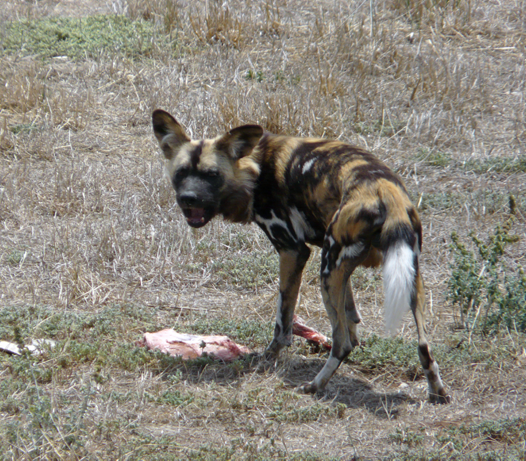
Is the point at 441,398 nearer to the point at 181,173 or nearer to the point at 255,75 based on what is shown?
the point at 181,173

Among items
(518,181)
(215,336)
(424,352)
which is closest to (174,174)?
(215,336)

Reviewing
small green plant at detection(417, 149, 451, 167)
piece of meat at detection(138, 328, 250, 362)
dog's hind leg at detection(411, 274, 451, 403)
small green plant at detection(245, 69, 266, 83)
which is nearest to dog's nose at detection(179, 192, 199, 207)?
piece of meat at detection(138, 328, 250, 362)

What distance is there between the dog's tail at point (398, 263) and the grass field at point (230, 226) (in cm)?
52

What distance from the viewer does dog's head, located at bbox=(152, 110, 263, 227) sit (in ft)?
11.8

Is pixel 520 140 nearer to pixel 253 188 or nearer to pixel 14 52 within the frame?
pixel 253 188

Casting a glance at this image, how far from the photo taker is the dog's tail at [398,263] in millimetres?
2844

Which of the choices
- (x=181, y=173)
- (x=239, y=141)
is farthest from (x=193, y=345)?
(x=239, y=141)

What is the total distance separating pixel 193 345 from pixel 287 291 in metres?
0.59

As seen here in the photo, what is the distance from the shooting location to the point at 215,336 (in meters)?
3.85

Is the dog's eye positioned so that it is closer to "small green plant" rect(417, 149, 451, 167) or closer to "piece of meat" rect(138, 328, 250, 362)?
"piece of meat" rect(138, 328, 250, 362)

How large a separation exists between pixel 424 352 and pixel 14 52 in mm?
6405

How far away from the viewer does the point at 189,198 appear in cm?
355

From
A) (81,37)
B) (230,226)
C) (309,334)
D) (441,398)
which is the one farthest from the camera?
(81,37)

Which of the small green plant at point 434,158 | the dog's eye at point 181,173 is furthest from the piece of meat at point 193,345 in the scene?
the small green plant at point 434,158
